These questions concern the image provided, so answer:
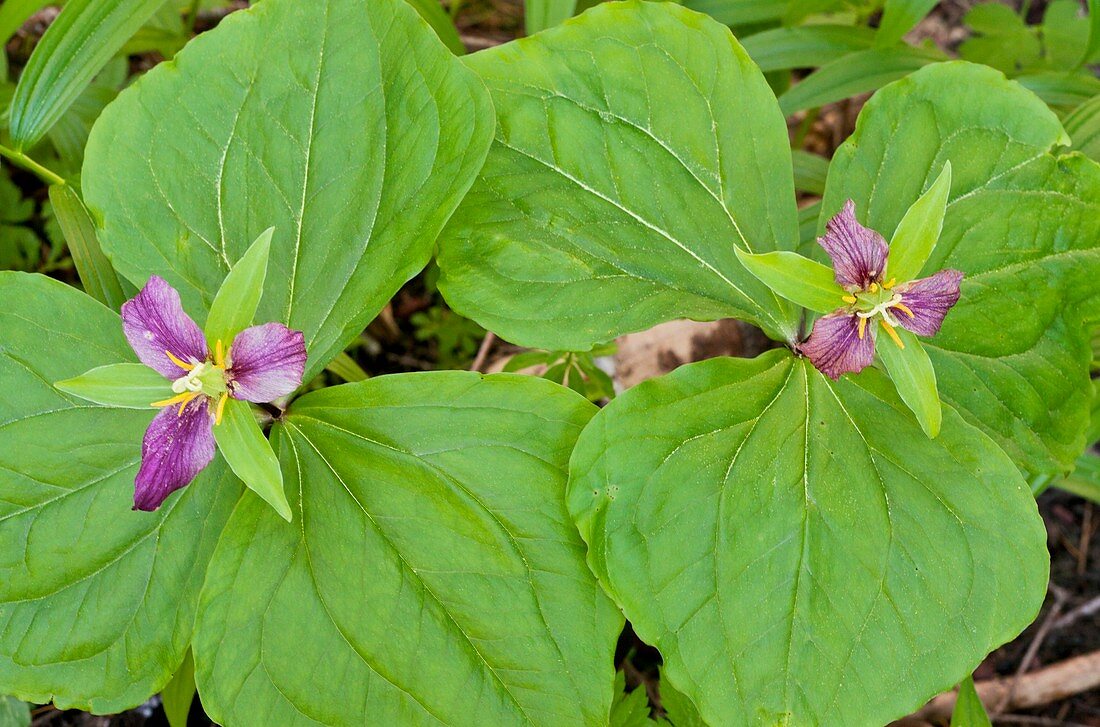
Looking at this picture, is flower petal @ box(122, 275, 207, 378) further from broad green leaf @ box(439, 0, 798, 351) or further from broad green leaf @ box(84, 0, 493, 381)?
broad green leaf @ box(439, 0, 798, 351)

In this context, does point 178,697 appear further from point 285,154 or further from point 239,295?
point 285,154

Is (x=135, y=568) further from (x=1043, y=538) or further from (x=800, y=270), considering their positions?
(x=1043, y=538)

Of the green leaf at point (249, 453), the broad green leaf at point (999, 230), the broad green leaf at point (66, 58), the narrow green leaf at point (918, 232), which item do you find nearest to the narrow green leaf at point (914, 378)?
the narrow green leaf at point (918, 232)

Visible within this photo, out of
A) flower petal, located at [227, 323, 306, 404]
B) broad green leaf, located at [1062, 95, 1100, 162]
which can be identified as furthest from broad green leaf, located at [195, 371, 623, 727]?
broad green leaf, located at [1062, 95, 1100, 162]

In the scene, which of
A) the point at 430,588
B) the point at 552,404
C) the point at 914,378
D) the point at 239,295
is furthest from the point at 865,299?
the point at 239,295

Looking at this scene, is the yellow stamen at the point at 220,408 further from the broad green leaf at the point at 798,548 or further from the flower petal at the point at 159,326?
the broad green leaf at the point at 798,548

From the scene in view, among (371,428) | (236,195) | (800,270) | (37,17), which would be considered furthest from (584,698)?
(37,17)
